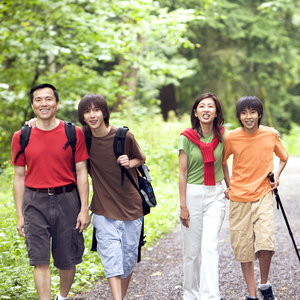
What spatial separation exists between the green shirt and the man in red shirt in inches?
36.8

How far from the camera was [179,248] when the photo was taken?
6703mm

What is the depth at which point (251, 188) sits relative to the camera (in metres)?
4.12

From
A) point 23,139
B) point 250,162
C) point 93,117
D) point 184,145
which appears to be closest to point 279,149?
point 250,162

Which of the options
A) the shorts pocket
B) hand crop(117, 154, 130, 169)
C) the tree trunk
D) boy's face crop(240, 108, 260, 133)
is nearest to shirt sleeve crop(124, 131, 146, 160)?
hand crop(117, 154, 130, 169)

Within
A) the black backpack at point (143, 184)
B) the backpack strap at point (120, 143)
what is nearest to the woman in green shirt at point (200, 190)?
the black backpack at point (143, 184)

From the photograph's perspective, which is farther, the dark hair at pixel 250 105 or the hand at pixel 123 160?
the dark hair at pixel 250 105

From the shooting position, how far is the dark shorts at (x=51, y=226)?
3.66 meters

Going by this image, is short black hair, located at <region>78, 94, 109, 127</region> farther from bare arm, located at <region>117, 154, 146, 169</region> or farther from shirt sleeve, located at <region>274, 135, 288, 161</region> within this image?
shirt sleeve, located at <region>274, 135, 288, 161</region>

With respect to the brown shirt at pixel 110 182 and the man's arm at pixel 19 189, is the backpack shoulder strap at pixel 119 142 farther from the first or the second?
the man's arm at pixel 19 189

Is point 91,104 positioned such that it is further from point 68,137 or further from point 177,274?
point 177,274

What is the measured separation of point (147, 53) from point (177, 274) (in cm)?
801

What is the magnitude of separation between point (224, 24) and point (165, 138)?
9.34 meters

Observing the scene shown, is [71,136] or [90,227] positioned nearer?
[71,136]

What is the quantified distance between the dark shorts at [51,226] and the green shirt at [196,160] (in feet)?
3.51
